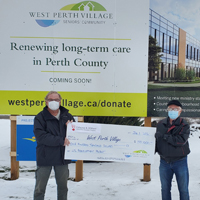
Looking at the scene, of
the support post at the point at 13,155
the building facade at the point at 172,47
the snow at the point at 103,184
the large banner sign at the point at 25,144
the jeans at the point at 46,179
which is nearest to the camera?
the jeans at the point at 46,179

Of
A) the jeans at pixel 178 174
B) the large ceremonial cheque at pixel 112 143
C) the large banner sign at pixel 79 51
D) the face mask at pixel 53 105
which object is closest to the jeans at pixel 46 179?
the large ceremonial cheque at pixel 112 143

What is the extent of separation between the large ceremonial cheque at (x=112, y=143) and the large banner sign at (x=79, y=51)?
0.89 m

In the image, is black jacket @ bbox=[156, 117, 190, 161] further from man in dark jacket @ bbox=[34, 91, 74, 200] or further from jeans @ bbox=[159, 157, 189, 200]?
man in dark jacket @ bbox=[34, 91, 74, 200]

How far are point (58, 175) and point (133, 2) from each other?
3.38 meters

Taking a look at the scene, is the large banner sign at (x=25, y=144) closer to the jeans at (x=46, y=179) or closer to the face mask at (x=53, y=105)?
the jeans at (x=46, y=179)

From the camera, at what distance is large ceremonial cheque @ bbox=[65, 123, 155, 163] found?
3549 millimetres

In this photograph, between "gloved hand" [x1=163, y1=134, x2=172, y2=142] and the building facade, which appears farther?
the building facade

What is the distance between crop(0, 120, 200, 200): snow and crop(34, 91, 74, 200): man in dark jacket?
1.04 meters

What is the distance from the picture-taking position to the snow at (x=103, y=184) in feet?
13.6

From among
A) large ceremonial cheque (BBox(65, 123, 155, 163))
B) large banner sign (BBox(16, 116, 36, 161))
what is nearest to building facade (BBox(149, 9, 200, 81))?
large ceremonial cheque (BBox(65, 123, 155, 163))

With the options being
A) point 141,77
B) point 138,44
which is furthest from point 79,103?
point 138,44

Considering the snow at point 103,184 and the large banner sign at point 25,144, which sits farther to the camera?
the large banner sign at point 25,144

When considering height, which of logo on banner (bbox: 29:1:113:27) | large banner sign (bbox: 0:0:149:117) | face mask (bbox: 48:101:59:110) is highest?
logo on banner (bbox: 29:1:113:27)

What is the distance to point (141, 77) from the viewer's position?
4.54m
